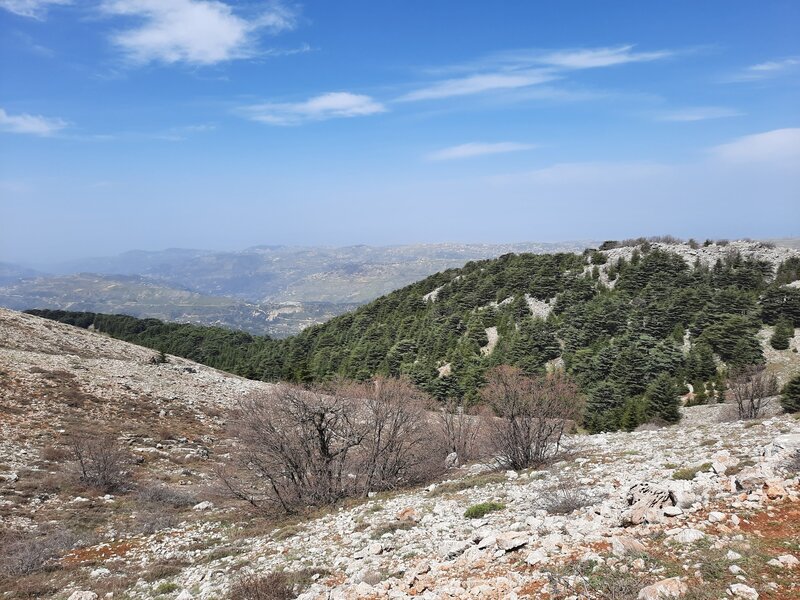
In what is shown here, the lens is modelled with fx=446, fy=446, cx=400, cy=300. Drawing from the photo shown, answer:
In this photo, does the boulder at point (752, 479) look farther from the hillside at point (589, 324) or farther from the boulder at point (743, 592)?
the hillside at point (589, 324)

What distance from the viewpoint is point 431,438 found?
2556 cm

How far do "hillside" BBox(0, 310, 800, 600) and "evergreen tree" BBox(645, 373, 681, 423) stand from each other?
20.4 m

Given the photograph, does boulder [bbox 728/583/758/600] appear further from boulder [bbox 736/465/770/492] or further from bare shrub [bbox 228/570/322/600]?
bare shrub [bbox 228/570/322/600]

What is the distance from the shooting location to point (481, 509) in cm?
1357

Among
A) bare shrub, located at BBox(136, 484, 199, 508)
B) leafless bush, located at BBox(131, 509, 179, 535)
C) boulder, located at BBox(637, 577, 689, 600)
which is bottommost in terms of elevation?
bare shrub, located at BBox(136, 484, 199, 508)

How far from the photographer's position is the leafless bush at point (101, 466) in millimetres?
21922

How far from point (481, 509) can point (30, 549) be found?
14.4 m

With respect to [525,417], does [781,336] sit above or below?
below

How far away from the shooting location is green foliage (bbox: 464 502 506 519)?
1350 cm

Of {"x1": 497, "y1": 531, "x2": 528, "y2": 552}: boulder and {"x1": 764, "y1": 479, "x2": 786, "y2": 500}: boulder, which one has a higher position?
{"x1": 764, "y1": 479, "x2": 786, "y2": 500}: boulder

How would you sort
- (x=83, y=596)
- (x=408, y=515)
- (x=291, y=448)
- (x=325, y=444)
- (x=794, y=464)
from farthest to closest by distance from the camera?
(x=325, y=444)
(x=291, y=448)
(x=408, y=515)
(x=83, y=596)
(x=794, y=464)

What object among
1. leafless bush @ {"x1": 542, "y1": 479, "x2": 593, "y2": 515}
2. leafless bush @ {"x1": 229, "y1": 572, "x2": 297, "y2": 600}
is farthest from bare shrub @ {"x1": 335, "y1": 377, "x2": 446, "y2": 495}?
leafless bush @ {"x1": 229, "y1": 572, "x2": 297, "y2": 600}

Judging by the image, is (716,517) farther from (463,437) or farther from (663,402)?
(663,402)

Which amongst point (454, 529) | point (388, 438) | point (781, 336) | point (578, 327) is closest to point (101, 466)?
point (388, 438)
